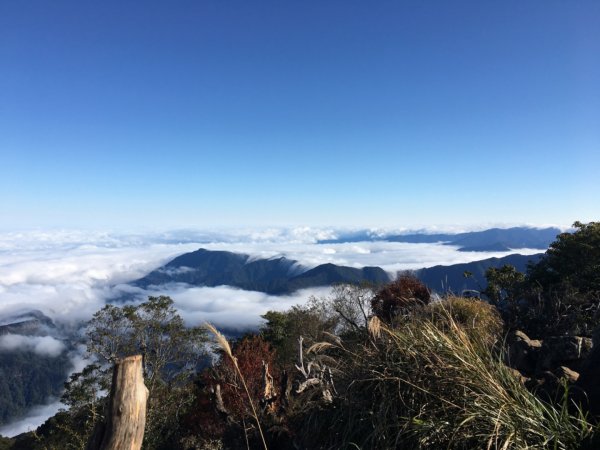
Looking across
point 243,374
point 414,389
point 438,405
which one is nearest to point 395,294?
point 243,374

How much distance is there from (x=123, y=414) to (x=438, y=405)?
9.55 ft

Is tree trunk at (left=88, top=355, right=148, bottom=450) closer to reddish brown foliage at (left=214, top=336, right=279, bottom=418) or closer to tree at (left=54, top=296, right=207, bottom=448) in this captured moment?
reddish brown foliage at (left=214, top=336, right=279, bottom=418)

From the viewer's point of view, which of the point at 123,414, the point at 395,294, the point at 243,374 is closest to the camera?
the point at 123,414

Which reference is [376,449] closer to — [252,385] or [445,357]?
[445,357]

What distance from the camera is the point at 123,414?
3.55 m

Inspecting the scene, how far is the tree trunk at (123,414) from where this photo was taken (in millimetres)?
3539

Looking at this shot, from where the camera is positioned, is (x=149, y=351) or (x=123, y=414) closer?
(x=123, y=414)

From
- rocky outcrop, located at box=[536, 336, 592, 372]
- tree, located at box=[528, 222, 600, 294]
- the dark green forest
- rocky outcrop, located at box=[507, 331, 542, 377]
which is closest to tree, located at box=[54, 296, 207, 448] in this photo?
the dark green forest

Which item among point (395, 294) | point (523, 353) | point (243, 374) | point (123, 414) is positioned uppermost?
point (123, 414)

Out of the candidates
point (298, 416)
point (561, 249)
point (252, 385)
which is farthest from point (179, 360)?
point (561, 249)

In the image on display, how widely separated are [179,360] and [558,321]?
68.3ft

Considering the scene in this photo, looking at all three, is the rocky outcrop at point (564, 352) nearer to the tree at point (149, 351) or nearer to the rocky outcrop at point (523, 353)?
the rocky outcrop at point (523, 353)

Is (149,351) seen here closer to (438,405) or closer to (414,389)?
(414,389)

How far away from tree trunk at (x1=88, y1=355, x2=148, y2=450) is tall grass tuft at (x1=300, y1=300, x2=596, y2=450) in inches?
77.4
